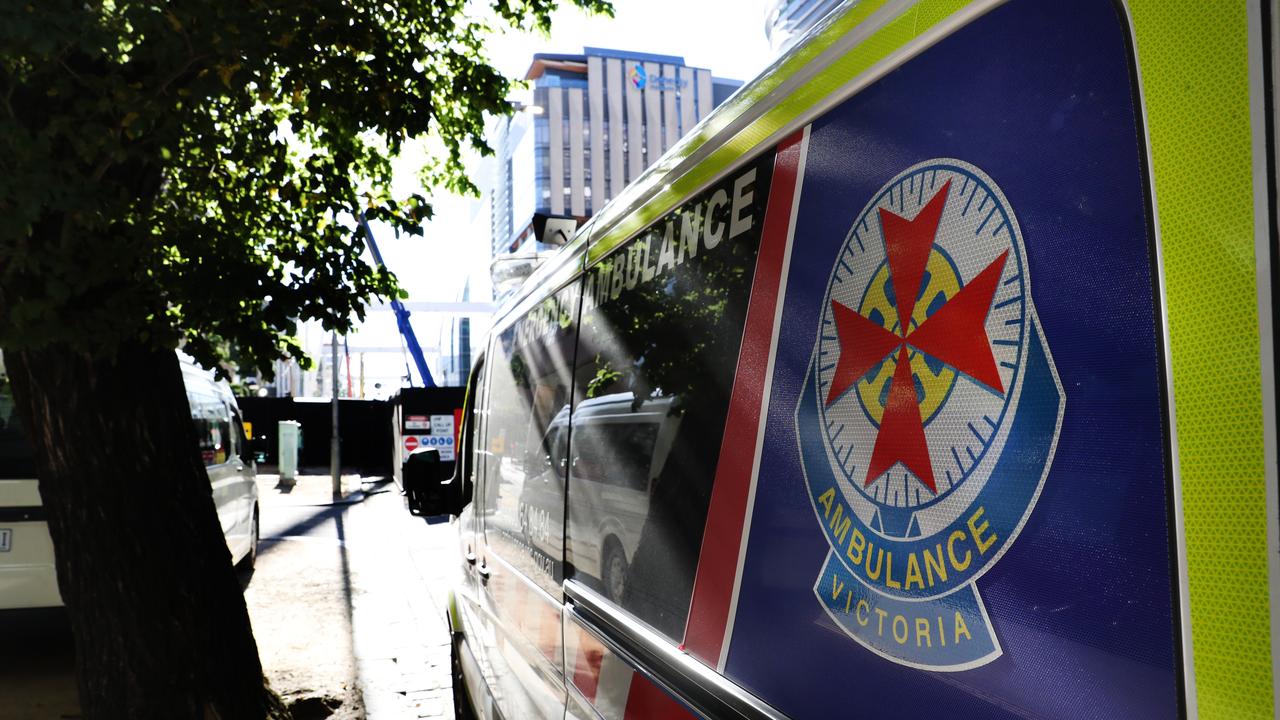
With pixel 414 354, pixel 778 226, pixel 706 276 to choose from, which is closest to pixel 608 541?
pixel 706 276

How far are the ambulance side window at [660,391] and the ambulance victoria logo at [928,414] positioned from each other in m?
0.34

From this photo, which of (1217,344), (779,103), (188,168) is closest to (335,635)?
(188,168)

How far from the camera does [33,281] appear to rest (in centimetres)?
467

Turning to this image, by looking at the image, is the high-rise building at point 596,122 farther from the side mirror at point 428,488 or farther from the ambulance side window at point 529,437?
the ambulance side window at point 529,437

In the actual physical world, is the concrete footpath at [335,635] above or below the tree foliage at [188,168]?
below

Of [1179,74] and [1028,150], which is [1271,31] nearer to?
[1179,74]

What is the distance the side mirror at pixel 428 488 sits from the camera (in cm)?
494

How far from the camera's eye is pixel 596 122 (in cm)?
9975

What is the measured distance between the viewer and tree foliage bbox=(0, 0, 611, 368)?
429 centimetres

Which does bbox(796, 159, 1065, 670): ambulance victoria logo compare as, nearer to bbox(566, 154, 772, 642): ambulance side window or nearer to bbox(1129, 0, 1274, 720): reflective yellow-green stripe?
bbox(1129, 0, 1274, 720): reflective yellow-green stripe

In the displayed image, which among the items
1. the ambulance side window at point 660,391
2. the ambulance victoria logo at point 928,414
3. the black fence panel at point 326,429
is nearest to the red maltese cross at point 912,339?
the ambulance victoria logo at point 928,414

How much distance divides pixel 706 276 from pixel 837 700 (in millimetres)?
752

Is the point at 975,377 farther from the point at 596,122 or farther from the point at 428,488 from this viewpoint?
the point at 596,122

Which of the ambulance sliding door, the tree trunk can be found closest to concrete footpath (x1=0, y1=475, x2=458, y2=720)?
the tree trunk
